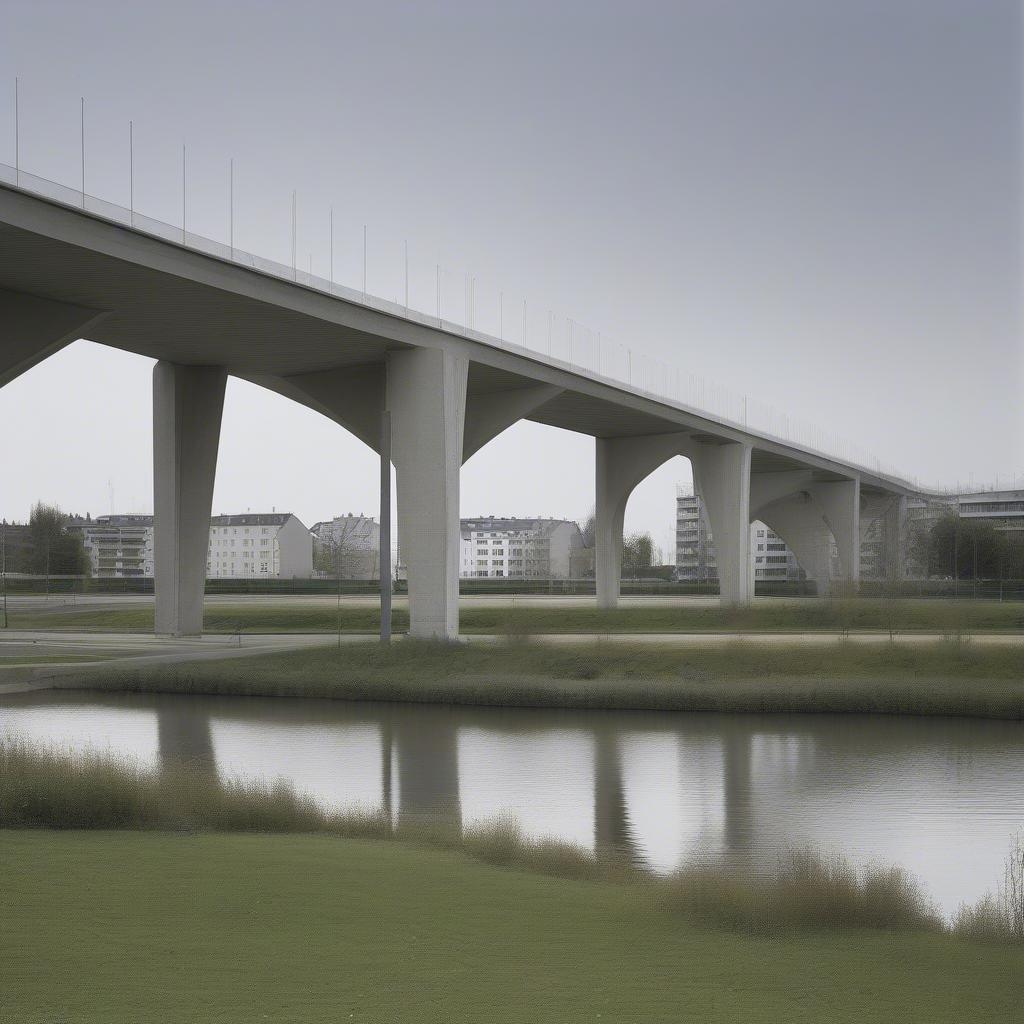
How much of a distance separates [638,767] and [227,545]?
129039mm

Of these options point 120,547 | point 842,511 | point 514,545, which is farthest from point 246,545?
point 842,511

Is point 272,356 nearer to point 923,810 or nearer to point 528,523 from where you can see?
point 923,810

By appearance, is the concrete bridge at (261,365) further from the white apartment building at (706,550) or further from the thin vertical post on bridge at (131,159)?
the white apartment building at (706,550)

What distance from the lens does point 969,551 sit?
245ft

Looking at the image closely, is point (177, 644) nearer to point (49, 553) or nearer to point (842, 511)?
point (49, 553)

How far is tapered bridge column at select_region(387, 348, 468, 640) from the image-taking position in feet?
112

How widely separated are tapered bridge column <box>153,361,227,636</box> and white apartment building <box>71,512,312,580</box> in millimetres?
88255

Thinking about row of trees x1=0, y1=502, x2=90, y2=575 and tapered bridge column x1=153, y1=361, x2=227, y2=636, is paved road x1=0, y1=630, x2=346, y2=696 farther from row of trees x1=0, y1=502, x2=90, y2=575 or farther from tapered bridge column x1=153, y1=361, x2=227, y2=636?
row of trees x1=0, y1=502, x2=90, y2=575

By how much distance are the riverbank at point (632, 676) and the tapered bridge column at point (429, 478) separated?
232cm

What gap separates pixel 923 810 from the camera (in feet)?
49.8

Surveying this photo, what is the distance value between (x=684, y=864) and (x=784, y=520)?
7532 cm

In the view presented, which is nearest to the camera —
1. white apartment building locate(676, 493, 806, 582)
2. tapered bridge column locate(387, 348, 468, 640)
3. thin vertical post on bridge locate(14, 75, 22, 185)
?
thin vertical post on bridge locate(14, 75, 22, 185)

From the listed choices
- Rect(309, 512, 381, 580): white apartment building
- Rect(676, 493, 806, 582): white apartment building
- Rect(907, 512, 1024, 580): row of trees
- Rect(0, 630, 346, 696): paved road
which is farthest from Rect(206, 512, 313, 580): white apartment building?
Rect(0, 630, 346, 696): paved road

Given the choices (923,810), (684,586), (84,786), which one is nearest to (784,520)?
(684,586)
